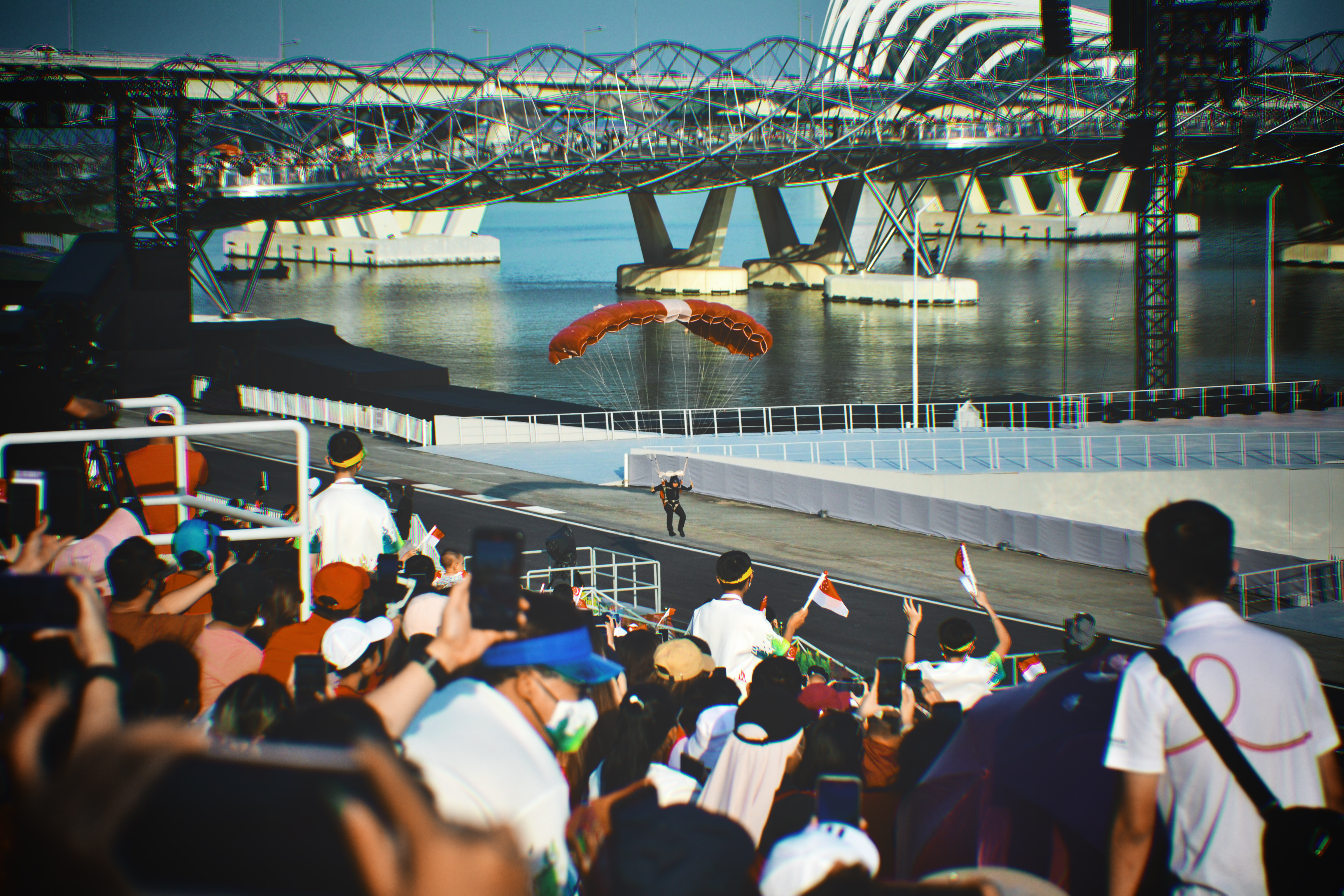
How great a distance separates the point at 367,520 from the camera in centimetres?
739

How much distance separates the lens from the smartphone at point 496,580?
2.61 m

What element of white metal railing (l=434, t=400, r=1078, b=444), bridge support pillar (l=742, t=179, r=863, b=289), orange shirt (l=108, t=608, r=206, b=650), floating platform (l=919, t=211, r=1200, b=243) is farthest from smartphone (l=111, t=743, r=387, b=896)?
floating platform (l=919, t=211, r=1200, b=243)

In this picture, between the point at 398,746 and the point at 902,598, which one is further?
the point at 902,598

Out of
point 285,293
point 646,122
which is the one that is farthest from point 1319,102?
point 285,293

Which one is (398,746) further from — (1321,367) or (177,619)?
(1321,367)

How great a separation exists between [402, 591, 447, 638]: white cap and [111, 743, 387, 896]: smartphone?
3.92 meters

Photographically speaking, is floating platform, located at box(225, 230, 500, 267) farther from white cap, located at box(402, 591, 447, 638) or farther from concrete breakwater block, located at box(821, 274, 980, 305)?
white cap, located at box(402, 591, 447, 638)

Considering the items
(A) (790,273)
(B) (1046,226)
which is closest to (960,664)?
(A) (790,273)

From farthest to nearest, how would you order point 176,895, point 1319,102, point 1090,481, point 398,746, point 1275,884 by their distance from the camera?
1. point 1319,102
2. point 1090,481
3. point 1275,884
4. point 398,746
5. point 176,895

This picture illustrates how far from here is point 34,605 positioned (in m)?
2.91

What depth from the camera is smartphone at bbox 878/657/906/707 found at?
464 cm

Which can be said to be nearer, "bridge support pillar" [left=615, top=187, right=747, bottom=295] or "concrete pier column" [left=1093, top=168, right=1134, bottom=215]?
"bridge support pillar" [left=615, top=187, right=747, bottom=295]

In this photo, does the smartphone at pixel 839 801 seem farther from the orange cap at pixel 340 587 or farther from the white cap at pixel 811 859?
the orange cap at pixel 340 587

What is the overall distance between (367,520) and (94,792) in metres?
6.14
